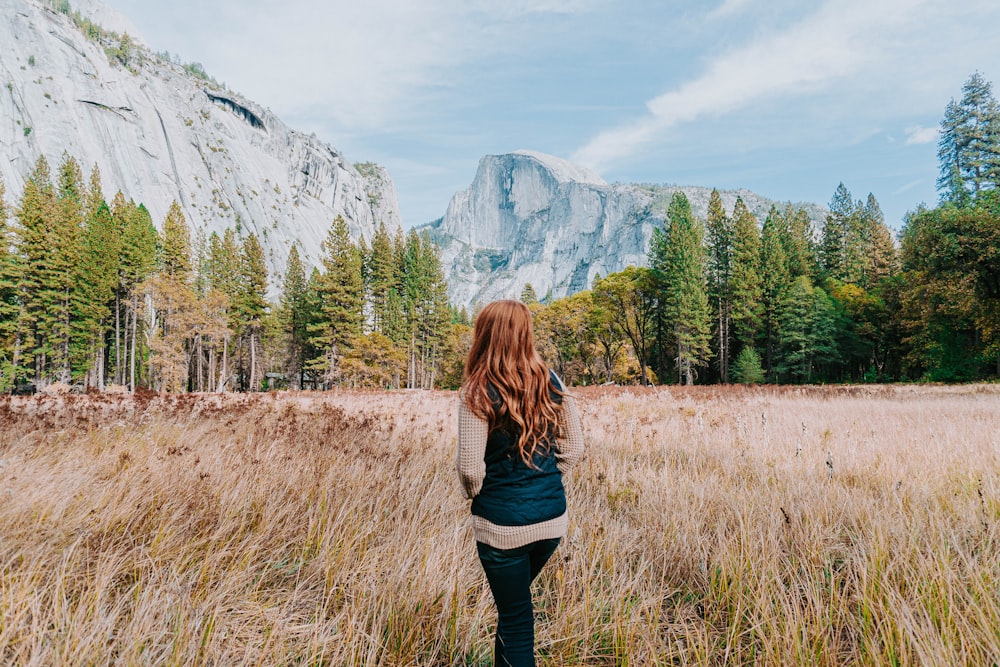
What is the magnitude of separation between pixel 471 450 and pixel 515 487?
28 centimetres

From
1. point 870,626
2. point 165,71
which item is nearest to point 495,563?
point 870,626

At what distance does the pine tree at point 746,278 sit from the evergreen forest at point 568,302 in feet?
0.53

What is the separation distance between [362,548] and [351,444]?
291cm

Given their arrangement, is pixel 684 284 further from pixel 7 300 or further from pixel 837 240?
pixel 7 300

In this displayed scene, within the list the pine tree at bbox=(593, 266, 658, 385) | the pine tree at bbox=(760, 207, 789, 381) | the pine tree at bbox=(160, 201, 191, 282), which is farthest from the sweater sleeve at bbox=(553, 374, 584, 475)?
the pine tree at bbox=(160, 201, 191, 282)

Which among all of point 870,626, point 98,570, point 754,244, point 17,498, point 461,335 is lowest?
point 870,626

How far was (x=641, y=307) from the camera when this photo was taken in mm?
39812

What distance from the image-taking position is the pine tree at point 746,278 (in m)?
39.0

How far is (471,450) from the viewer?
2.00 m

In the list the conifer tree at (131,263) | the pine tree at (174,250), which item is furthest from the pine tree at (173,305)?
the conifer tree at (131,263)

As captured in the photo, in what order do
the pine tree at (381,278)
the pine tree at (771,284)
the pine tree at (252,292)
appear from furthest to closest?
the pine tree at (381,278), the pine tree at (252,292), the pine tree at (771,284)

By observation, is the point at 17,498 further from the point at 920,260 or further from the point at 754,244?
the point at 754,244

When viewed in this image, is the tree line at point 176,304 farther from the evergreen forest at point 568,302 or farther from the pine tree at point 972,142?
the pine tree at point 972,142

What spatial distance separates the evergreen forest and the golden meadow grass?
3098cm
